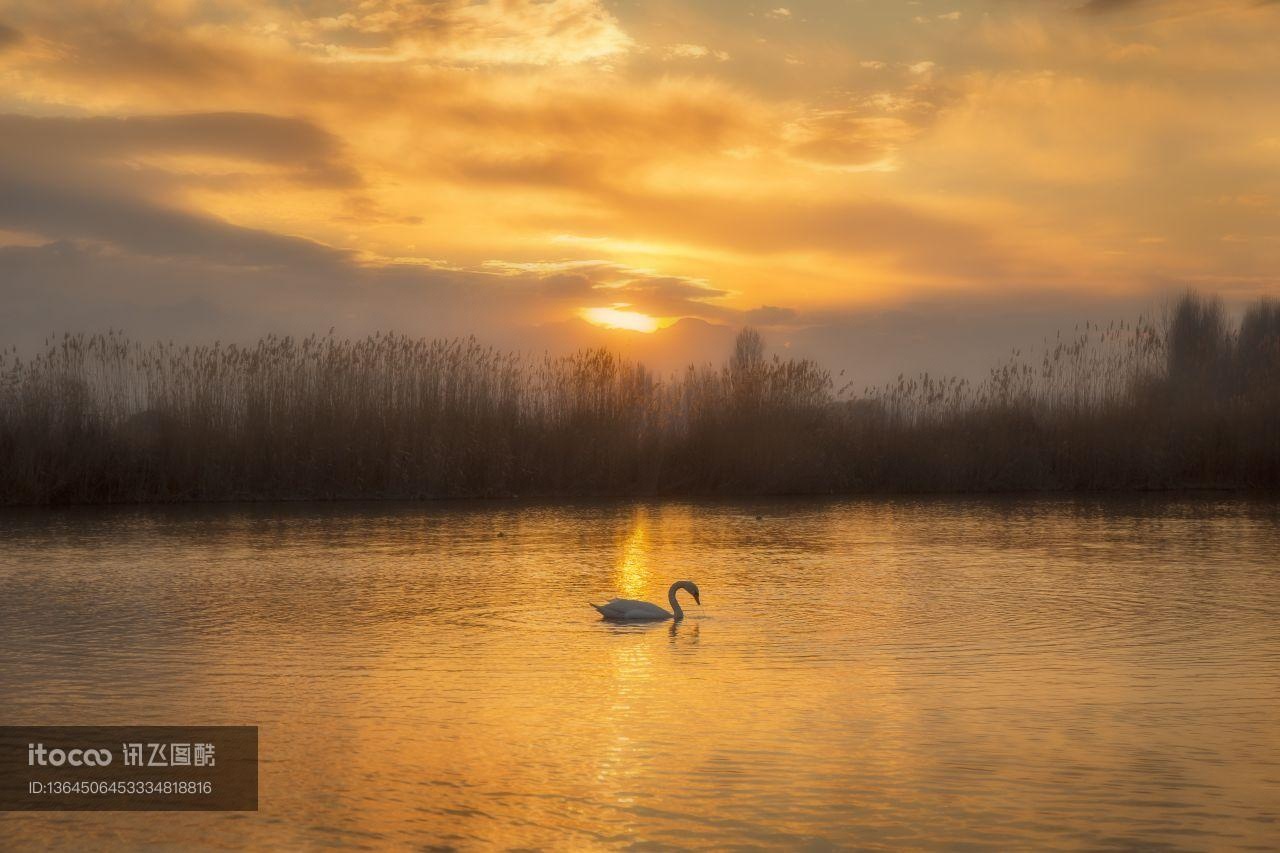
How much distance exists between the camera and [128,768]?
4891 mm

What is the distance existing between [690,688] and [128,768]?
253 centimetres

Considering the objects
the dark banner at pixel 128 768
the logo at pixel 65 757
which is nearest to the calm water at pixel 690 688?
the dark banner at pixel 128 768

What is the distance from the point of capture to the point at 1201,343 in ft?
81.1

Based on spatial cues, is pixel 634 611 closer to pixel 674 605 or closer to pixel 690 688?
pixel 674 605

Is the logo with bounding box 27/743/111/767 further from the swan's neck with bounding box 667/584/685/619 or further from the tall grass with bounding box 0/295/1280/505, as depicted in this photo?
the tall grass with bounding box 0/295/1280/505

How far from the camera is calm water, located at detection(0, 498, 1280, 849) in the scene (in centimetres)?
424

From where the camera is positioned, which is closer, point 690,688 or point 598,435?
point 690,688

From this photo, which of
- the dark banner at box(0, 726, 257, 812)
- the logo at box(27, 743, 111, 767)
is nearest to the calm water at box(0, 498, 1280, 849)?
the dark banner at box(0, 726, 257, 812)

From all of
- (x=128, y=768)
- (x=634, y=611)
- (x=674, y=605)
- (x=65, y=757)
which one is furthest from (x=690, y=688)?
(x=65, y=757)

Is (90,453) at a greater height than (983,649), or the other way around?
(90,453)

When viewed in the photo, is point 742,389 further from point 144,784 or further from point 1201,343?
point 144,784

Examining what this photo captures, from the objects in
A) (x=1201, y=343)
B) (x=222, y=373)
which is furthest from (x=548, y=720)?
(x=1201, y=343)

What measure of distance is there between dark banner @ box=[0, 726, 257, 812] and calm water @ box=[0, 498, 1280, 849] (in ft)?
0.40

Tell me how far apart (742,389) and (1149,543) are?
8.97 m
